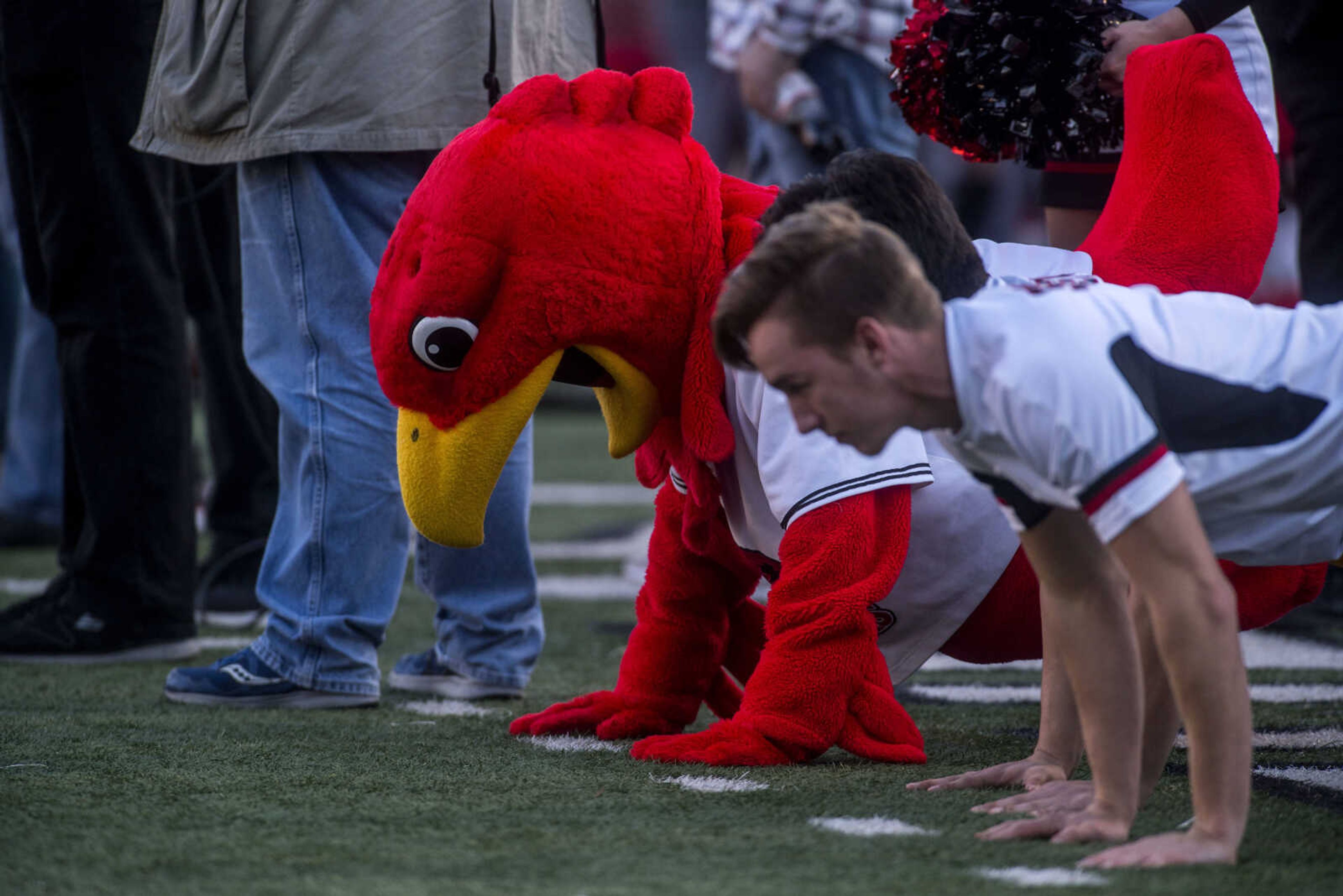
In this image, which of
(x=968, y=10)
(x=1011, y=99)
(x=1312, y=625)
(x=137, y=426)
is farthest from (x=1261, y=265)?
(x=137, y=426)

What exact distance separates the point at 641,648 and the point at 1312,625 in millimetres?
1814

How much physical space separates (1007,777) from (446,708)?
3.32ft

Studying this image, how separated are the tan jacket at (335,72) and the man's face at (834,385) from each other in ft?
3.65

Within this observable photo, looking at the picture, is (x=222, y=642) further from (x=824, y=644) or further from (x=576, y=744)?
(x=824, y=644)

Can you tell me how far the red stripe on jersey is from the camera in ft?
4.62

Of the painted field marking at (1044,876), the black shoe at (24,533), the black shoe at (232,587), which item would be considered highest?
the painted field marking at (1044,876)

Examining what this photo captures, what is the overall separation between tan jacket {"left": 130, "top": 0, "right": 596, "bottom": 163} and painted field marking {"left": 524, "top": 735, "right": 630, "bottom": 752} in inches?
36.2

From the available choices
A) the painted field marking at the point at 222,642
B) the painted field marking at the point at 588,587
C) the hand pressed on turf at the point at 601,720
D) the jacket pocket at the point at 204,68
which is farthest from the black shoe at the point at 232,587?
the hand pressed on turf at the point at 601,720

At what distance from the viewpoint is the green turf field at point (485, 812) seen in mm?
1448

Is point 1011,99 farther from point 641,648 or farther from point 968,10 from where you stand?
point 641,648

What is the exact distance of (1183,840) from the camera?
1470 millimetres

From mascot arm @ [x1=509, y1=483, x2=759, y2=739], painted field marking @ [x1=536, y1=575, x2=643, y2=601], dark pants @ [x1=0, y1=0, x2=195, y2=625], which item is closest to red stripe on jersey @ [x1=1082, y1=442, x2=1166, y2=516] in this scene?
mascot arm @ [x1=509, y1=483, x2=759, y2=739]

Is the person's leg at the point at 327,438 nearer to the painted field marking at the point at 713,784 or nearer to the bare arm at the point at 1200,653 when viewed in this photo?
the painted field marking at the point at 713,784

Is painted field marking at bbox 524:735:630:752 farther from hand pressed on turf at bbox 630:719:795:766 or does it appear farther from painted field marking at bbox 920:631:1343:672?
painted field marking at bbox 920:631:1343:672
